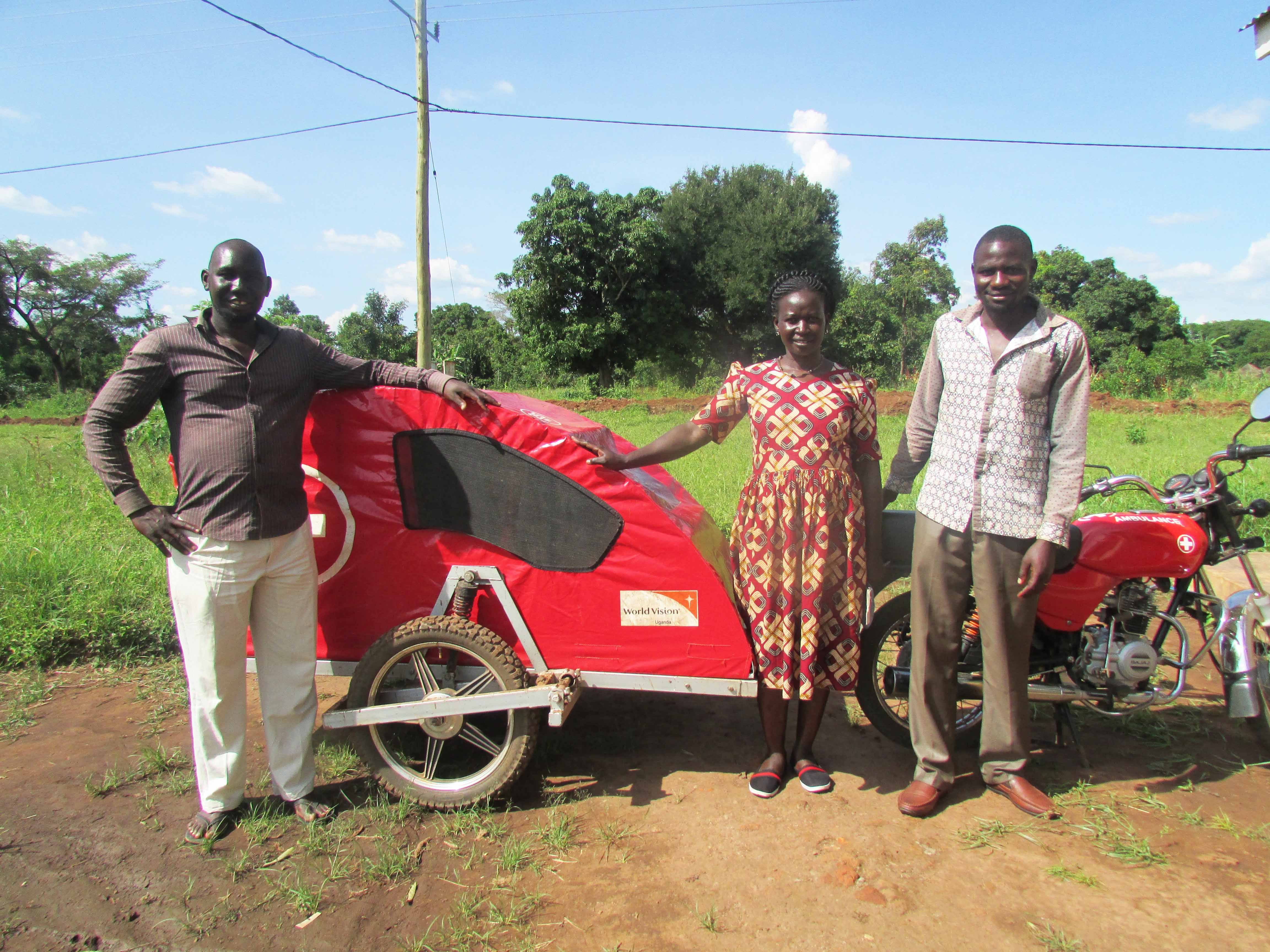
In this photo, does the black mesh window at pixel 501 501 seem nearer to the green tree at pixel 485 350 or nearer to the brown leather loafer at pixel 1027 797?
the brown leather loafer at pixel 1027 797

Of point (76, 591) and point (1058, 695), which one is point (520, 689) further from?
point (76, 591)

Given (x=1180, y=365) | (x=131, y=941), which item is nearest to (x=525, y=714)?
(x=131, y=941)

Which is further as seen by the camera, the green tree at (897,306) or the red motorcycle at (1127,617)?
the green tree at (897,306)

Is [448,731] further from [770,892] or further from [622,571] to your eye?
[770,892]

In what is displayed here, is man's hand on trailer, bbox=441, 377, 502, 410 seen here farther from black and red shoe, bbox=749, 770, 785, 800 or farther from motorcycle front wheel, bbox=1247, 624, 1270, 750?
motorcycle front wheel, bbox=1247, 624, 1270, 750

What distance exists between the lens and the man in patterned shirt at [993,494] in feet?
8.71

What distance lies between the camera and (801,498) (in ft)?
9.23

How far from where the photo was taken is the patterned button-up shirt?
2645mm

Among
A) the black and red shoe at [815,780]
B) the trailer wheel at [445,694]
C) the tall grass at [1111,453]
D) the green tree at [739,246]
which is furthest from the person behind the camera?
the green tree at [739,246]

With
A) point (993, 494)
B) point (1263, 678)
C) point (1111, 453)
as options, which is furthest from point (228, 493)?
point (1111, 453)

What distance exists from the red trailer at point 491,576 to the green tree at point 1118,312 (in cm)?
3745

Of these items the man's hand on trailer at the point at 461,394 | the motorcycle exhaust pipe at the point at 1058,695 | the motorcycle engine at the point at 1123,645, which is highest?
the man's hand on trailer at the point at 461,394

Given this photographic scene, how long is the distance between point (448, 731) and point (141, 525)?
1.29 metres

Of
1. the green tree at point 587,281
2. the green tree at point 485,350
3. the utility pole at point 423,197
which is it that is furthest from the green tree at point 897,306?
the utility pole at point 423,197
